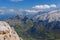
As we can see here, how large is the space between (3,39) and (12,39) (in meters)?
1.25

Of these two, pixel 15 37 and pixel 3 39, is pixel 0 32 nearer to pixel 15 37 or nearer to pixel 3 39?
pixel 3 39

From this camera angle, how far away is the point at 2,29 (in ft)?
53.8

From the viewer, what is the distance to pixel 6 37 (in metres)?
16.3

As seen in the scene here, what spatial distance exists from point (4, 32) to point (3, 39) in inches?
30.2

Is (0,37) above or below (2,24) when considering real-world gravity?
below

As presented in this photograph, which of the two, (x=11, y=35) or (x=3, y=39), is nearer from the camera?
(x=3, y=39)

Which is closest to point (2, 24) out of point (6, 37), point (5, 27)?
point (5, 27)

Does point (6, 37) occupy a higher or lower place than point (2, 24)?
lower

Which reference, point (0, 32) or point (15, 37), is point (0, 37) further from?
point (15, 37)

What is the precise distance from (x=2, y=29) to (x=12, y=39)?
1521mm

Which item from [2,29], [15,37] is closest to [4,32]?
[2,29]

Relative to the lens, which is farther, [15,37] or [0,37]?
[15,37]

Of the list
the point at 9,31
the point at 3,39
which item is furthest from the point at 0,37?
the point at 9,31

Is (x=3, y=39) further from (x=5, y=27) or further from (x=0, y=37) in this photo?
(x=5, y=27)
